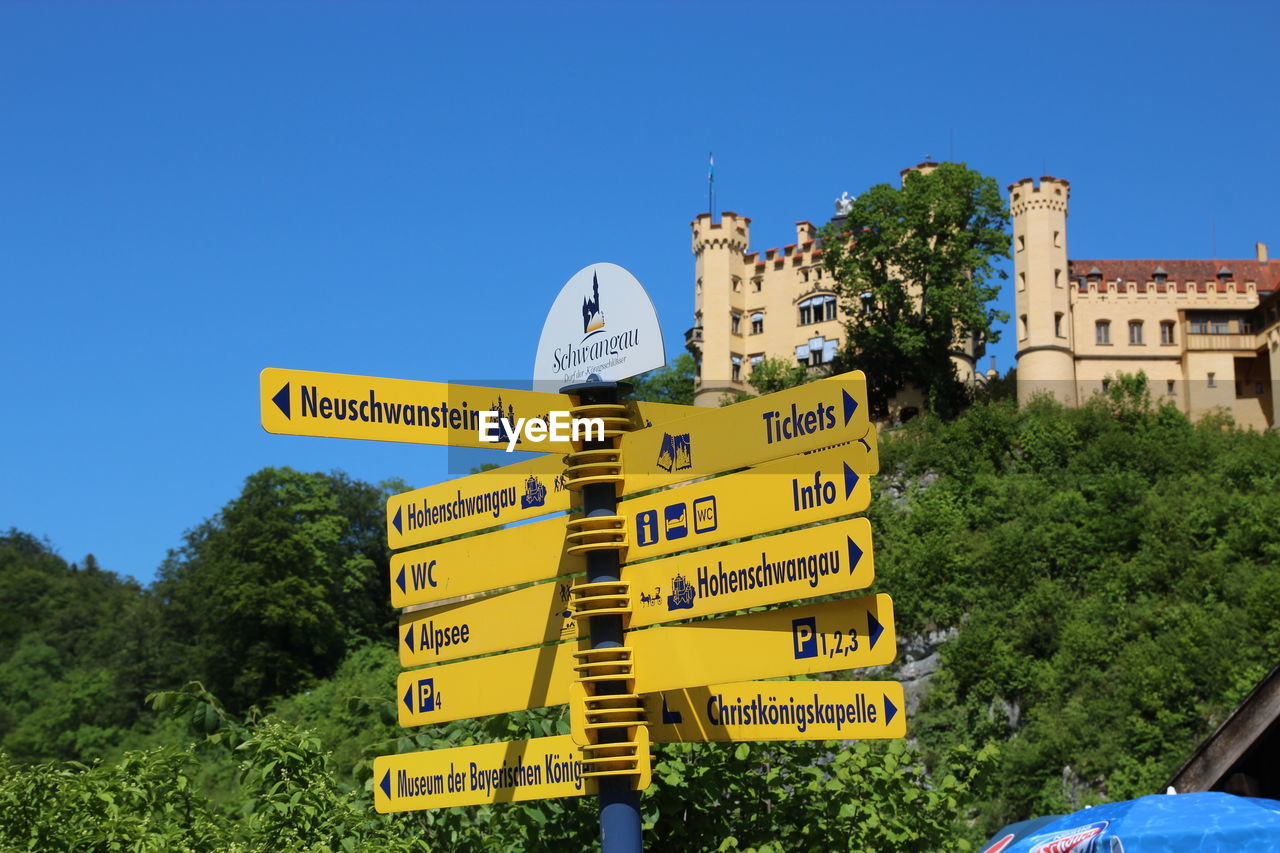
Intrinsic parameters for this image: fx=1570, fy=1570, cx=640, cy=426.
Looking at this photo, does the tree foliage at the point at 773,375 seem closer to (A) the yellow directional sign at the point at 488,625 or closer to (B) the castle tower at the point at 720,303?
(B) the castle tower at the point at 720,303

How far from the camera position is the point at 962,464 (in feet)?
184

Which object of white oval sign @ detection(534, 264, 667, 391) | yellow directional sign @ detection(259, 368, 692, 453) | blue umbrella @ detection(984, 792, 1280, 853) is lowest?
blue umbrella @ detection(984, 792, 1280, 853)

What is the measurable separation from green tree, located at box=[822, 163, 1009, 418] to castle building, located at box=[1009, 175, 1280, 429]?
2685 millimetres

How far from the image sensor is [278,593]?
64625 millimetres

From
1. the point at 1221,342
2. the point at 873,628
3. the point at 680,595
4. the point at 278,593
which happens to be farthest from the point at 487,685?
the point at 1221,342

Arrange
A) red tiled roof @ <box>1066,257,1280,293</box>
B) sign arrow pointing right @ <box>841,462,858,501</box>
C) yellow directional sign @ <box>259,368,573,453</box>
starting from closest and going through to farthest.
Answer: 1. sign arrow pointing right @ <box>841,462,858,501</box>
2. yellow directional sign @ <box>259,368,573,453</box>
3. red tiled roof @ <box>1066,257,1280,293</box>

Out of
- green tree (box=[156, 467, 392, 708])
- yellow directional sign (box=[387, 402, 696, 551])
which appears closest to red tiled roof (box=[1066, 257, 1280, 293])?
green tree (box=[156, 467, 392, 708])

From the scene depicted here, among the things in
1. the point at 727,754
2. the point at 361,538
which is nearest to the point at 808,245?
the point at 361,538

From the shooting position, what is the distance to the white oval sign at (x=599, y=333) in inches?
244

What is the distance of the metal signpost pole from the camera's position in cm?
599

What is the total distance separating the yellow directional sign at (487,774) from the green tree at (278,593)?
57.1m

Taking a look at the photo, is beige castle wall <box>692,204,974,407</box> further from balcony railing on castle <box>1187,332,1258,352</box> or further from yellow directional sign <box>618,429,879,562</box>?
yellow directional sign <box>618,429,879,562</box>

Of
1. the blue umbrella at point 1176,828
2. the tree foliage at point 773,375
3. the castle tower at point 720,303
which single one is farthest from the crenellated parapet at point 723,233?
the blue umbrella at point 1176,828

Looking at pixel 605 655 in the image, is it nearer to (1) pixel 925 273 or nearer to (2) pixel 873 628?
(2) pixel 873 628
